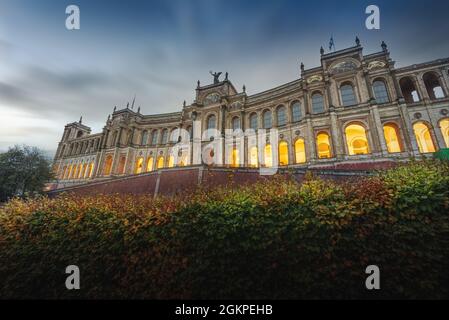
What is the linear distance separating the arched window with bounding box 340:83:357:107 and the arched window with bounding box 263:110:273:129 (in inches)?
345

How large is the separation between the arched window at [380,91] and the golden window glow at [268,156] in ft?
42.3

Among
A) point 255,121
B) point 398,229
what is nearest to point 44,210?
point 398,229

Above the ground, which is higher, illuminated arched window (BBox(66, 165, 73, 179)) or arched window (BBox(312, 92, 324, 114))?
arched window (BBox(312, 92, 324, 114))

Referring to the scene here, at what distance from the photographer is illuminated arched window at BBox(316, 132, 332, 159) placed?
71.1 feet

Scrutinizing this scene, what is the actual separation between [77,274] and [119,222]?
61.8 inches

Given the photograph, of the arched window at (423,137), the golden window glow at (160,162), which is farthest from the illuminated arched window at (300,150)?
the golden window glow at (160,162)

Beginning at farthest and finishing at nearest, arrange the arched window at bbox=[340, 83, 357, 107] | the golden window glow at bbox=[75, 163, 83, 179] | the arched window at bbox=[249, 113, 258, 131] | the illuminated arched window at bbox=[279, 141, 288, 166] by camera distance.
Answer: the golden window glow at bbox=[75, 163, 83, 179]
the arched window at bbox=[249, 113, 258, 131]
the illuminated arched window at bbox=[279, 141, 288, 166]
the arched window at bbox=[340, 83, 357, 107]

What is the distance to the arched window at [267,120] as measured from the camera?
26169 millimetres

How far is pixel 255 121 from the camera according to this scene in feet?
90.7

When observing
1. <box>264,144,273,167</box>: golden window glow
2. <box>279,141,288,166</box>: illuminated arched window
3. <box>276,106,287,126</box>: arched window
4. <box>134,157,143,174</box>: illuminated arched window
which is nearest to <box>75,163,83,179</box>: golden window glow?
<box>134,157,143,174</box>: illuminated arched window

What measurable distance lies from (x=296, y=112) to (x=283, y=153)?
5.76m

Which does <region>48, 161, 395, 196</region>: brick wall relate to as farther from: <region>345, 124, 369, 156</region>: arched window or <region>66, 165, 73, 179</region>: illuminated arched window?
<region>66, 165, 73, 179</region>: illuminated arched window

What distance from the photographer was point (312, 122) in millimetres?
21828
